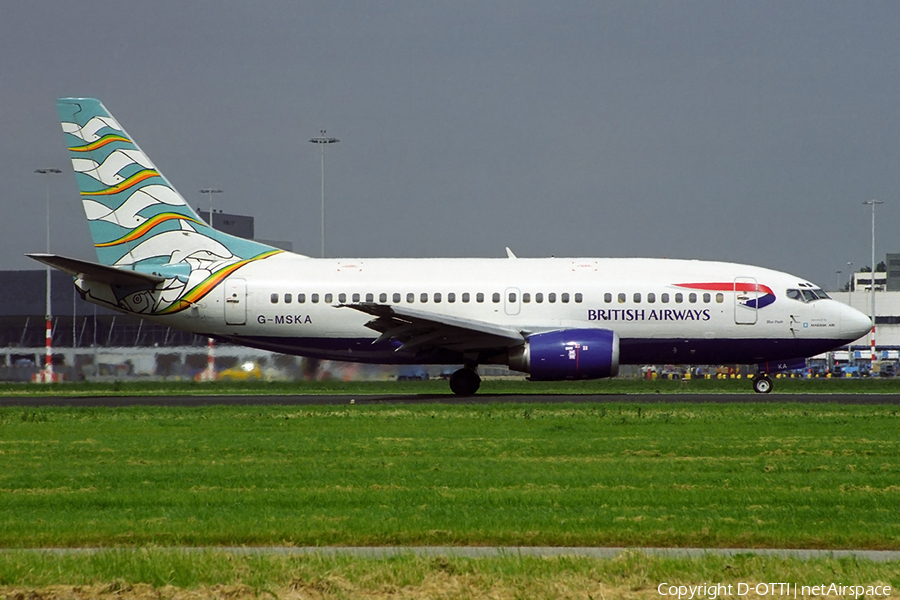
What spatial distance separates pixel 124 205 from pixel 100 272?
3415 mm

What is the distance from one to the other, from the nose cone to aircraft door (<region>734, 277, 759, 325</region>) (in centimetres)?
287

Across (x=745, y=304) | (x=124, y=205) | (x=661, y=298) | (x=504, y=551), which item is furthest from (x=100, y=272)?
(x=504, y=551)

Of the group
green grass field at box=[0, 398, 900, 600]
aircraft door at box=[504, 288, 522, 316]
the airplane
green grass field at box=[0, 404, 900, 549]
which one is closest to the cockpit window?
the airplane

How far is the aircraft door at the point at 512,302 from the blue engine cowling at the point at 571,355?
1.78 meters

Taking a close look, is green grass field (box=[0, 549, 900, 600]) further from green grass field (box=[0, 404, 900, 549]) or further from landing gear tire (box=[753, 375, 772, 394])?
landing gear tire (box=[753, 375, 772, 394])

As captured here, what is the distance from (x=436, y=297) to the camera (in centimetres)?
3341

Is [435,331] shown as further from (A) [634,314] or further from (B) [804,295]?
(B) [804,295]

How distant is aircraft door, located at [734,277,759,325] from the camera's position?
109 feet

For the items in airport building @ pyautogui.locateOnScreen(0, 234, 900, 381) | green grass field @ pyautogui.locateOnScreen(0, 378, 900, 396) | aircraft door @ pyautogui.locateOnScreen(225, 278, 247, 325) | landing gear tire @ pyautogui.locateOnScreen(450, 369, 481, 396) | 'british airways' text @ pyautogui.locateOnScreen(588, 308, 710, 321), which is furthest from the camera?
airport building @ pyautogui.locateOnScreen(0, 234, 900, 381)

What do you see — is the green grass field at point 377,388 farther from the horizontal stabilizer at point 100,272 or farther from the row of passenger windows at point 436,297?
the horizontal stabilizer at point 100,272

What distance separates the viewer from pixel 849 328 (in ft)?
111

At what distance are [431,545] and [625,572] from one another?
2225mm

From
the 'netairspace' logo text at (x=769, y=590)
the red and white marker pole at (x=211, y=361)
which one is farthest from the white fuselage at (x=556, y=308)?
the 'netairspace' logo text at (x=769, y=590)

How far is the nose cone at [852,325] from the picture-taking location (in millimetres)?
33656
